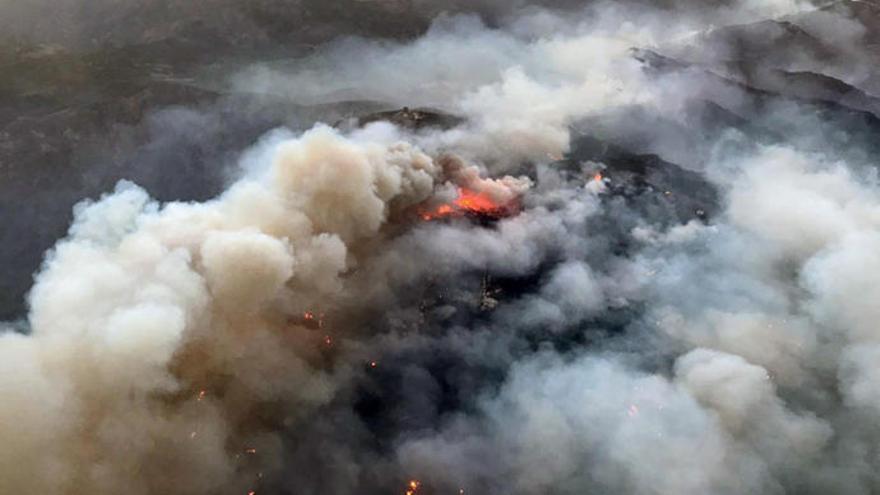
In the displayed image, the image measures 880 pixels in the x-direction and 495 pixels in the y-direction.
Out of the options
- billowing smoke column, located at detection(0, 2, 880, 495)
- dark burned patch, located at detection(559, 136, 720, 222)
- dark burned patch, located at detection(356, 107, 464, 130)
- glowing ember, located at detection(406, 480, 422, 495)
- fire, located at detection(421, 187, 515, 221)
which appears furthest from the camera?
dark burned patch, located at detection(356, 107, 464, 130)

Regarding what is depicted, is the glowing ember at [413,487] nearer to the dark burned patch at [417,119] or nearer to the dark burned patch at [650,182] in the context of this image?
the dark burned patch at [650,182]

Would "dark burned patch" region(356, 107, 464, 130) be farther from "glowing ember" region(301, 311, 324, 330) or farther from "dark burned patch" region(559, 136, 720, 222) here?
"glowing ember" region(301, 311, 324, 330)

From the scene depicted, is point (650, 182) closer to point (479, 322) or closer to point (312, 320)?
point (479, 322)

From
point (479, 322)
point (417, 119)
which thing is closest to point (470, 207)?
point (479, 322)

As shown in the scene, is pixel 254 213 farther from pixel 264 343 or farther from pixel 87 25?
pixel 87 25

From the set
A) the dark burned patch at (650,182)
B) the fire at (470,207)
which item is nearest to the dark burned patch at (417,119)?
the fire at (470,207)

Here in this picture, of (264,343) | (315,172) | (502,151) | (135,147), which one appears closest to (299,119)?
(135,147)

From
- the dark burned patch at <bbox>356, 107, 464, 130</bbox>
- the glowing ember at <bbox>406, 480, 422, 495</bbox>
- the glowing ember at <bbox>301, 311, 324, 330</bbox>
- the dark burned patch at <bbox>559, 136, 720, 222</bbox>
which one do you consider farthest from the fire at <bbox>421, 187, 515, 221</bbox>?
the glowing ember at <bbox>406, 480, 422, 495</bbox>
